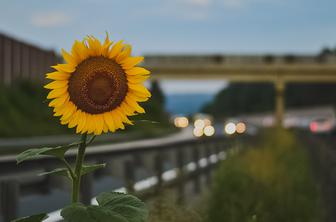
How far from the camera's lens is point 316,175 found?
20438 mm

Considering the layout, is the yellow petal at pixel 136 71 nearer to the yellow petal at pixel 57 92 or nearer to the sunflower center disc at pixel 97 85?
the sunflower center disc at pixel 97 85


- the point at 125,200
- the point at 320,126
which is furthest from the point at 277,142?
the point at 320,126

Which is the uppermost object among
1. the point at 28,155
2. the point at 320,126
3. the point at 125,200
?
the point at 28,155

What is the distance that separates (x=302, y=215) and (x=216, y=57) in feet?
220

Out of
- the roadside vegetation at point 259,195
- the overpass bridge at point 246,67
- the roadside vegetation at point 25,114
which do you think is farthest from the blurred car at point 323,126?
the roadside vegetation at point 259,195

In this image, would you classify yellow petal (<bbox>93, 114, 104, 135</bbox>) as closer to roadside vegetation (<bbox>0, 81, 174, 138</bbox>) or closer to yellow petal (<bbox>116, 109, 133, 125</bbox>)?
yellow petal (<bbox>116, 109, 133, 125</bbox>)

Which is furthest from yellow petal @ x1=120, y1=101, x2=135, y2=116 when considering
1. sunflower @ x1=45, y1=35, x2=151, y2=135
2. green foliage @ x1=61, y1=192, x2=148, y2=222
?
green foliage @ x1=61, y1=192, x2=148, y2=222

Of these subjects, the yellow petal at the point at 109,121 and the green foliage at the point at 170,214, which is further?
the green foliage at the point at 170,214

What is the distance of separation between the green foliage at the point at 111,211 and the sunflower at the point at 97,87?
30 cm

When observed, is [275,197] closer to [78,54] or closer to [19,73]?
[78,54]

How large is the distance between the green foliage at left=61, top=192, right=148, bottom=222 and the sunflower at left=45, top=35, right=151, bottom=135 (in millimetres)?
298

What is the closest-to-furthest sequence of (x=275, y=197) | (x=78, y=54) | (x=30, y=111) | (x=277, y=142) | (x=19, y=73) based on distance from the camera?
1. (x=78, y=54)
2. (x=275, y=197)
3. (x=277, y=142)
4. (x=30, y=111)
5. (x=19, y=73)

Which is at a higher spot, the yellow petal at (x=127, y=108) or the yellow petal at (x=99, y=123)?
the yellow petal at (x=127, y=108)

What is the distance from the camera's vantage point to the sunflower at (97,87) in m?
2.84
